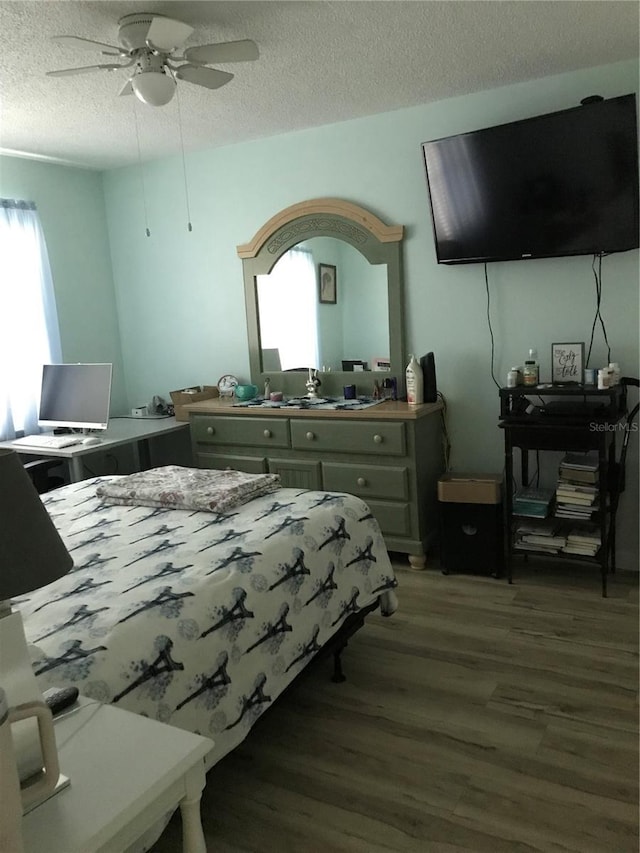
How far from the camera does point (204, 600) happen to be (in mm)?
1810

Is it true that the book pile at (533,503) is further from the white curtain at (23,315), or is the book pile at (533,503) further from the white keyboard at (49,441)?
the white curtain at (23,315)

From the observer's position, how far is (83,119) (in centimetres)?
353

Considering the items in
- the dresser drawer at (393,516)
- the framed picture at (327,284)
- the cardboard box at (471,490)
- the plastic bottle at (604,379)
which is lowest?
the dresser drawer at (393,516)

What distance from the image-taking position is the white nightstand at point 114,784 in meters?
0.94

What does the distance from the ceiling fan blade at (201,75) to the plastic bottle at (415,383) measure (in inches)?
66.6

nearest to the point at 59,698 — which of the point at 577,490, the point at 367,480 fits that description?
the point at 367,480

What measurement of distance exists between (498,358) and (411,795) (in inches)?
91.8

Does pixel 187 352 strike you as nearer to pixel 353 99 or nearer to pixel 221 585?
pixel 353 99

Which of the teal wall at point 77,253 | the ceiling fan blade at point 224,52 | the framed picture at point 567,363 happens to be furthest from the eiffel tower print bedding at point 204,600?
the teal wall at point 77,253

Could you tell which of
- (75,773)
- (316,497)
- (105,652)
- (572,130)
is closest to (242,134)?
(572,130)

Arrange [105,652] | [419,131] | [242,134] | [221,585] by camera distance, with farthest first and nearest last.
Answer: [242,134] < [419,131] < [221,585] < [105,652]

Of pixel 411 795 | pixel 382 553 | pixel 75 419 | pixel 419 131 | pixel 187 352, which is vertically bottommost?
pixel 411 795

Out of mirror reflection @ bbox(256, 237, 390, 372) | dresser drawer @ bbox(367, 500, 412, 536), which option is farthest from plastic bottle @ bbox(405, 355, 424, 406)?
dresser drawer @ bbox(367, 500, 412, 536)

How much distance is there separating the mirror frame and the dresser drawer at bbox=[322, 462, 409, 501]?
0.56 metres
